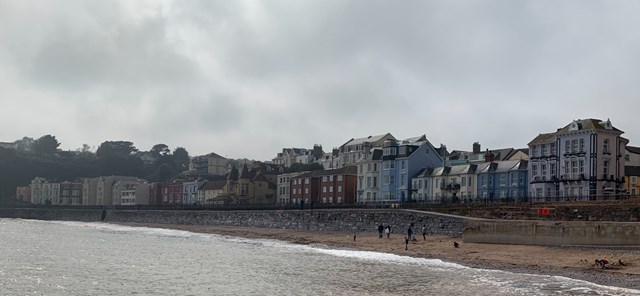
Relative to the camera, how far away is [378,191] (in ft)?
333

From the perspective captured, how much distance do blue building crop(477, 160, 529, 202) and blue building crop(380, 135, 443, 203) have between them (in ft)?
35.7

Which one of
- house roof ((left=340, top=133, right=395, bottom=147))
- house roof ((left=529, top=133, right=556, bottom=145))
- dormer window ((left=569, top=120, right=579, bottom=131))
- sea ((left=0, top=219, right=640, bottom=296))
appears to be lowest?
sea ((left=0, top=219, right=640, bottom=296))

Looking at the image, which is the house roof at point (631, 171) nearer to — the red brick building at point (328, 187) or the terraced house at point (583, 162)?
the terraced house at point (583, 162)

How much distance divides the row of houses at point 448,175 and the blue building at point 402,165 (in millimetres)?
150

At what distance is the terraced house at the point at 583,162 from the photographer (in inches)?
2842

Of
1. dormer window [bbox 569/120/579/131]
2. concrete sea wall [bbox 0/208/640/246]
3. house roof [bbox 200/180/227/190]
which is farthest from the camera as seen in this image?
house roof [bbox 200/180/227/190]

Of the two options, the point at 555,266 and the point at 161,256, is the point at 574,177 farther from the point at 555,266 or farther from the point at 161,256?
the point at 161,256

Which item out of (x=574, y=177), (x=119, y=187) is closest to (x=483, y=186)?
(x=574, y=177)

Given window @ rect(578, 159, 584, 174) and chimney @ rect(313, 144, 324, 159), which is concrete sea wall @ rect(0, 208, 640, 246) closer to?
window @ rect(578, 159, 584, 174)

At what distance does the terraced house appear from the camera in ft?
237

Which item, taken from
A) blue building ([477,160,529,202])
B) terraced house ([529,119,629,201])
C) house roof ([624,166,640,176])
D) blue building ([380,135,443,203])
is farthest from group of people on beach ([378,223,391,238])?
house roof ([624,166,640,176])

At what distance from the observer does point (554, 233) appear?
46.6m

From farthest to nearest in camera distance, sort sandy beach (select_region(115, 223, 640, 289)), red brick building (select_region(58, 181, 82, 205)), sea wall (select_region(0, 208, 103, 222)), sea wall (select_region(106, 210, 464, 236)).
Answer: red brick building (select_region(58, 181, 82, 205)) < sea wall (select_region(0, 208, 103, 222)) < sea wall (select_region(106, 210, 464, 236)) < sandy beach (select_region(115, 223, 640, 289))

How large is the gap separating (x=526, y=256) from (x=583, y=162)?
113 ft
